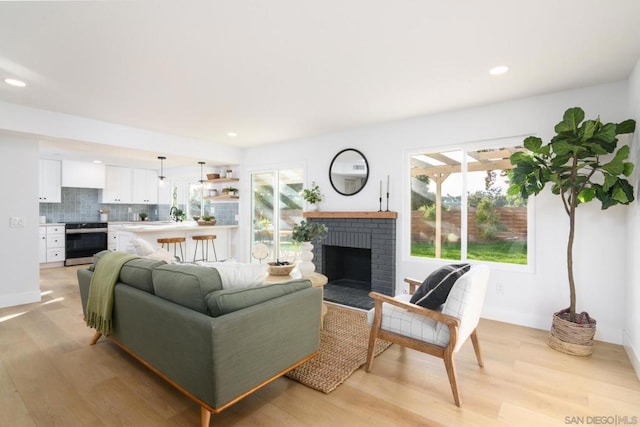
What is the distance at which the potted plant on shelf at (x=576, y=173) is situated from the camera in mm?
2635

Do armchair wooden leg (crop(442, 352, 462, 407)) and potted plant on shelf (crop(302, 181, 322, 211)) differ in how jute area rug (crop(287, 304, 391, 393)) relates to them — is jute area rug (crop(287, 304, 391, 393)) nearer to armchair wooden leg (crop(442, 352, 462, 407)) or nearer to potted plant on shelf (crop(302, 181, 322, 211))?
armchair wooden leg (crop(442, 352, 462, 407))

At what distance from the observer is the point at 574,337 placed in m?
2.77

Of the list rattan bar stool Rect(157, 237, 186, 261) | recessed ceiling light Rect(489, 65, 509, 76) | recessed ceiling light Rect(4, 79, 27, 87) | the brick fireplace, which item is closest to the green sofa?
the brick fireplace

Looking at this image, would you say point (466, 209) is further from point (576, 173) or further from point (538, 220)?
point (576, 173)

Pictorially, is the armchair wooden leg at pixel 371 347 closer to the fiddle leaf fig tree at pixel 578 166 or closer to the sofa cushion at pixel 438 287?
the sofa cushion at pixel 438 287

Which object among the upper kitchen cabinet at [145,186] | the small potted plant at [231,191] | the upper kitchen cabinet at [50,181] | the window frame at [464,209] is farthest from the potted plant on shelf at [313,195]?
the upper kitchen cabinet at [50,181]

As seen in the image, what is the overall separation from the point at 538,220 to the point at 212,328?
137 inches

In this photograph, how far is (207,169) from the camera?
7246 millimetres

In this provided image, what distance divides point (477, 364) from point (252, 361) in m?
1.89

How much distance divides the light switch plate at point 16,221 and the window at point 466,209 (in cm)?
522

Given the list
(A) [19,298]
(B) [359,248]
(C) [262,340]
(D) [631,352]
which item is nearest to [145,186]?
(A) [19,298]

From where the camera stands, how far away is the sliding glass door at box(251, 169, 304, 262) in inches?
227

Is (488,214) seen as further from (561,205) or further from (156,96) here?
(156,96)

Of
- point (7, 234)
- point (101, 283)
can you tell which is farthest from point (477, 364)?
point (7, 234)
